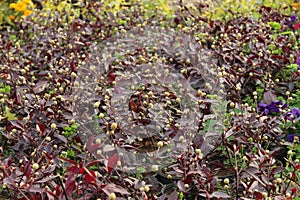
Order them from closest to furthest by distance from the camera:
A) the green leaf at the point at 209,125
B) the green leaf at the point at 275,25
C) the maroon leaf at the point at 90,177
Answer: the maroon leaf at the point at 90,177, the green leaf at the point at 209,125, the green leaf at the point at 275,25

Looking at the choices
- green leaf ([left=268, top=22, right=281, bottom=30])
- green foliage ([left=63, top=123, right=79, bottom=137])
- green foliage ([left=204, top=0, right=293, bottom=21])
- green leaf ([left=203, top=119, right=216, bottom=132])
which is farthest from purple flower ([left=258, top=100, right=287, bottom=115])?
green foliage ([left=204, top=0, right=293, bottom=21])

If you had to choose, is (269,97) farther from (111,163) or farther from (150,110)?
(111,163)

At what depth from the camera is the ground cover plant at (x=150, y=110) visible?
2180 millimetres

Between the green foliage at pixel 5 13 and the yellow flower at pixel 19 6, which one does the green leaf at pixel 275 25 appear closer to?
the yellow flower at pixel 19 6

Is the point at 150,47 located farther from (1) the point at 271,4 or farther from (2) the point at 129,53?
(1) the point at 271,4

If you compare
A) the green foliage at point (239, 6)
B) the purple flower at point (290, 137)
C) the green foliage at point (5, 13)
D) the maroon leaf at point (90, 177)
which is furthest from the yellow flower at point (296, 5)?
the maroon leaf at point (90, 177)

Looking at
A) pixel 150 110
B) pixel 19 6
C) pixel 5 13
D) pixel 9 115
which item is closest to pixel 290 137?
pixel 150 110

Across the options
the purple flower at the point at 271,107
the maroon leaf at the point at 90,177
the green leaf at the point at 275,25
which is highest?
the green leaf at the point at 275,25

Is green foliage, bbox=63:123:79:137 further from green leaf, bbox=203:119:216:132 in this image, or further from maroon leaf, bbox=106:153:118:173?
maroon leaf, bbox=106:153:118:173

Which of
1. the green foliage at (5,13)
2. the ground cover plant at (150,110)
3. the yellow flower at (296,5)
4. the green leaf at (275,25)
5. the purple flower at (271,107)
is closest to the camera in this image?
the ground cover plant at (150,110)

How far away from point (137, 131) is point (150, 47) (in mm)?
1382

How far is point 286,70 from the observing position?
12.1 feet

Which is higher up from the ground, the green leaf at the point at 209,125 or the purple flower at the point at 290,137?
the green leaf at the point at 209,125

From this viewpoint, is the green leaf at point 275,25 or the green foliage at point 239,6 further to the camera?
the green foliage at point 239,6
